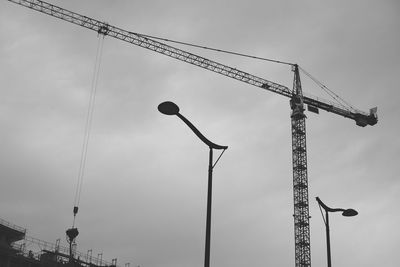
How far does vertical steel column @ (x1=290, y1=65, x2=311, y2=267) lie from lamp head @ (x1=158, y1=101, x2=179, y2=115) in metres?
71.8

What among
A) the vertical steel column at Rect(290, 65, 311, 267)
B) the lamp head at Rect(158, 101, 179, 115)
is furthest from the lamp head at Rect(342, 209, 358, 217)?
the vertical steel column at Rect(290, 65, 311, 267)

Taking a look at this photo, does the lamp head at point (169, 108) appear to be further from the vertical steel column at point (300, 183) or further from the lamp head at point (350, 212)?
the vertical steel column at point (300, 183)

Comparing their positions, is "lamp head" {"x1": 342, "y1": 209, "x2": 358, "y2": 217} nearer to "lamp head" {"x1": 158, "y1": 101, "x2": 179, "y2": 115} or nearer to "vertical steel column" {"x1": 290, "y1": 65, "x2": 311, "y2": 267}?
"lamp head" {"x1": 158, "y1": 101, "x2": 179, "y2": 115}

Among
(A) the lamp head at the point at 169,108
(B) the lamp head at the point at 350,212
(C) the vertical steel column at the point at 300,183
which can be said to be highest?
(C) the vertical steel column at the point at 300,183

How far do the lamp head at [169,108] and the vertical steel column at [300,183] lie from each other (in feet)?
235

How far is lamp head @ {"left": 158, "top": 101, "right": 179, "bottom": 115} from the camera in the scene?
21016 millimetres

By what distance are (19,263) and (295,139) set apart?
5207 centimetres

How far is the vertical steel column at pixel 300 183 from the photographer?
8856 cm

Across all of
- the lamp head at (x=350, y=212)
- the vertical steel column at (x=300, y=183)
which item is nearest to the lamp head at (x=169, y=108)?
the lamp head at (x=350, y=212)

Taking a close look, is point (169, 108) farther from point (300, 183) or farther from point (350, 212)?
point (300, 183)


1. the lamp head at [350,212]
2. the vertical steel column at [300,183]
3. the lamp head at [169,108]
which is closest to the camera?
the lamp head at [169,108]

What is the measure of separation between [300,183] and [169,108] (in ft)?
243

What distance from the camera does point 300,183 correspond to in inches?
3634

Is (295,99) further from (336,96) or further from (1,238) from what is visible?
(1,238)
